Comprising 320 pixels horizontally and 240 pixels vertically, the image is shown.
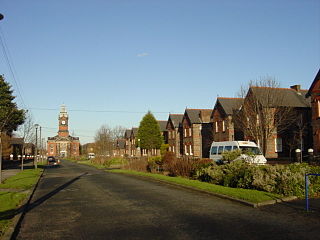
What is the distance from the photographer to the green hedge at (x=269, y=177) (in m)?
12.4

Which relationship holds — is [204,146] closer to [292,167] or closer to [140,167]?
[140,167]

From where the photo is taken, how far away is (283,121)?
1344 inches

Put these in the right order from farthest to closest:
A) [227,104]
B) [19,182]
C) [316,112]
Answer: [227,104]
[316,112]
[19,182]

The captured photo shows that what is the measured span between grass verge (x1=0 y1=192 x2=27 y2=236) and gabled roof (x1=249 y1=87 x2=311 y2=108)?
78.0 ft

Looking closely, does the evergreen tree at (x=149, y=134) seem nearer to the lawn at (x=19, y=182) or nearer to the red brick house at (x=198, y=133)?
the red brick house at (x=198, y=133)

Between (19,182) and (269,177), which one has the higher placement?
(269,177)

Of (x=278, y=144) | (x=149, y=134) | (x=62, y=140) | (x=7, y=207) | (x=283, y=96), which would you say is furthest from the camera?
(x=62, y=140)

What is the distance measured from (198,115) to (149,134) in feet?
37.3

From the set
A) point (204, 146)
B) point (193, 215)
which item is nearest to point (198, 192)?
point (193, 215)

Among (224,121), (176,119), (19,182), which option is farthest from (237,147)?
(176,119)

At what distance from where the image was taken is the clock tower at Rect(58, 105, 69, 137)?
458 ft

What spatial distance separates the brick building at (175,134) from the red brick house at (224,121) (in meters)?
13.3

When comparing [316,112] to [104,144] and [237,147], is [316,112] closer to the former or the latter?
[237,147]

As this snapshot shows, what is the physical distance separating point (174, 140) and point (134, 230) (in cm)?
5113
